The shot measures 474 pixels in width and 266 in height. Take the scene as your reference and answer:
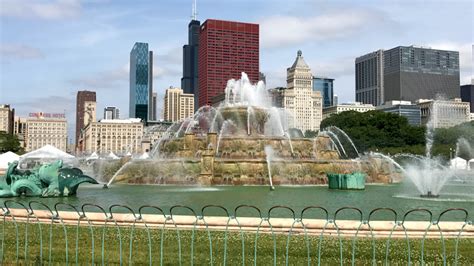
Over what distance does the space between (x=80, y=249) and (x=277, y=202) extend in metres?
11.1

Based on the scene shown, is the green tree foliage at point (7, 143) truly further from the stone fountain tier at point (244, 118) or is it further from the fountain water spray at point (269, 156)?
the fountain water spray at point (269, 156)

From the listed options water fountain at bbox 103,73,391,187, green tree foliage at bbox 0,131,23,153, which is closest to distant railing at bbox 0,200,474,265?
water fountain at bbox 103,73,391,187

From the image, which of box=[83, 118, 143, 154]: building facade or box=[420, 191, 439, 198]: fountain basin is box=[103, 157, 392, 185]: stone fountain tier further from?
box=[83, 118, 143, 154]: building facade

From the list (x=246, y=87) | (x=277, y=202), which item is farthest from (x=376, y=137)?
(x=277, y=202)

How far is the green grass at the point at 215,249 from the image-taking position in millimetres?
9367

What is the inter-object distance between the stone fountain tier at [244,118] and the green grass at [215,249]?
107ft

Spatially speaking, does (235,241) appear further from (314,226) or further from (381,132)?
(381,132)

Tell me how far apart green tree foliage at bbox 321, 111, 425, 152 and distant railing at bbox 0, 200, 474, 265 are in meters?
85.9

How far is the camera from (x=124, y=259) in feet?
30.8

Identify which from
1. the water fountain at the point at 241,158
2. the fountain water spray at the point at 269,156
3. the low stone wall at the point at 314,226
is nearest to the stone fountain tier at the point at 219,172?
the water fountain at the point at 241,158

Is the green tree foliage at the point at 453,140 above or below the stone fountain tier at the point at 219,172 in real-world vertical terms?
above

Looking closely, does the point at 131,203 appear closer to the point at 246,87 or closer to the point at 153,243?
the point at 153,243

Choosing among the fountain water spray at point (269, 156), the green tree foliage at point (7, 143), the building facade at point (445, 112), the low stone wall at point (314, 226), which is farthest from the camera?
the building facade at point (445, 112)

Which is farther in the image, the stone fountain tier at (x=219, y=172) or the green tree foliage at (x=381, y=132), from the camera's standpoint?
the green tree foliage at (x=381, y=132)
